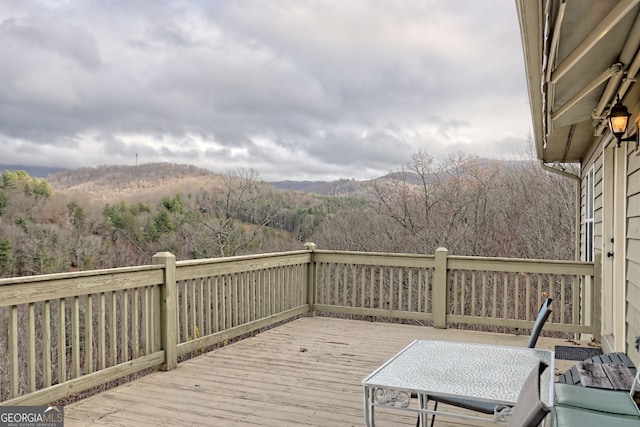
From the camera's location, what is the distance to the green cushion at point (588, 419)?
2.08 metres

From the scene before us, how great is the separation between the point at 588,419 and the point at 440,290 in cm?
414

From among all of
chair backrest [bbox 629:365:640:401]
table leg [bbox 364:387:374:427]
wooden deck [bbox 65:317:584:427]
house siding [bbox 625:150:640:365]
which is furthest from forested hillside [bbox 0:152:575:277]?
table leg [bbox 364:387:374:427]

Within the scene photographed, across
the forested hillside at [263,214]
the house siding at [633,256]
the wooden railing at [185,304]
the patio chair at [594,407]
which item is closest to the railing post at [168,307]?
the wooden railing at [185,304]

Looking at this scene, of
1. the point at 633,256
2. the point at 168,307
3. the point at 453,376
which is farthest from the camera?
the point at 168,307

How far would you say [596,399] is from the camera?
2443mm

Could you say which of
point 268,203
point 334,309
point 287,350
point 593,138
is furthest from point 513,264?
point 268,203

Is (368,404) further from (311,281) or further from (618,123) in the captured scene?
(311,281)

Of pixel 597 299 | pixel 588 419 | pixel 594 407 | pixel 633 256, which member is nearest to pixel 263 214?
pixel 597 299

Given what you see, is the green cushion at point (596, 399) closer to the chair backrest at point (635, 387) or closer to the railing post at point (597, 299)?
the chair backrest at point (635, 387)

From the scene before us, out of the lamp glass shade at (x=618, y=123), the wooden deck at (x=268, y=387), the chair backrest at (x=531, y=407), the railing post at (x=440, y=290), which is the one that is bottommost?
the wooden deck at (x=268, y=387)

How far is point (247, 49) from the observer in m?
15.6

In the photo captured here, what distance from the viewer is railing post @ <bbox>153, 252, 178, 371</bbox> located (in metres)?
4.41

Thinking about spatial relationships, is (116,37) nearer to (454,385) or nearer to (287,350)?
(287,350)

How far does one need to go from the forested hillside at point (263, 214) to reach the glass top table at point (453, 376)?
12533mm
